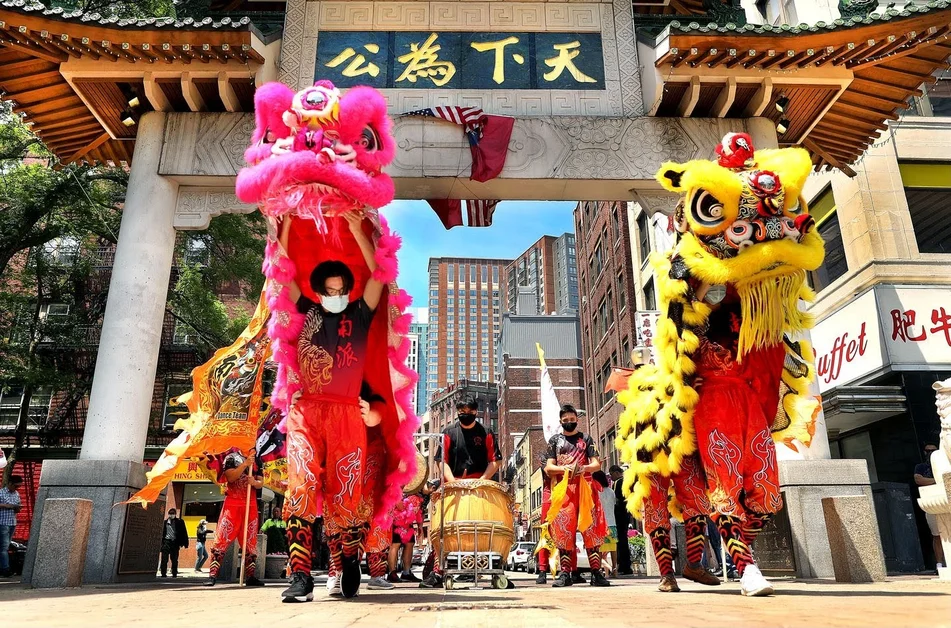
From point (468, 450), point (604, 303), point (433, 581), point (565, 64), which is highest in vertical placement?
point (604, 303)

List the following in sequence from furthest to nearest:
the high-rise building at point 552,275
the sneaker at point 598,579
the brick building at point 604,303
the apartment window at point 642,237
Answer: the high-rise building at point 552,275 < the brick building at point 604,303 < the apartment window at point 642,237 < the sneaker at point 598,579

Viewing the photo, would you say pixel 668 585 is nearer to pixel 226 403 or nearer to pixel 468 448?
pixel 468 448

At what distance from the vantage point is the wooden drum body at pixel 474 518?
582 cm

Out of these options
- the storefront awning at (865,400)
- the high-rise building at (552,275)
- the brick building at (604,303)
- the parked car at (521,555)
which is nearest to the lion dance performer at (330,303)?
the storefront awning at (865,400)

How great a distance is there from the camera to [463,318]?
429ft

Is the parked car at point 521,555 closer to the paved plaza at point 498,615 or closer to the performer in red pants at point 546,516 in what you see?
the performer in red pants at point 546,516

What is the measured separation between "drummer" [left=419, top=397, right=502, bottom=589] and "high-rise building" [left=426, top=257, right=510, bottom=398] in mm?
119865

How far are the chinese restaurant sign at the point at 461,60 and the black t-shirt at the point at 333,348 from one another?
5090 mm

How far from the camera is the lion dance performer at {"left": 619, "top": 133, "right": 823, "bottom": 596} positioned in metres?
4.53

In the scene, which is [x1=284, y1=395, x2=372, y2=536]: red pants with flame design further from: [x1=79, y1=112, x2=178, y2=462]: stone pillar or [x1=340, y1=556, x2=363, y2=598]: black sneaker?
[x1=79, y1=112, x2=178, y2=462]: stone pillar

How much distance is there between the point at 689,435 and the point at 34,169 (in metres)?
14.1

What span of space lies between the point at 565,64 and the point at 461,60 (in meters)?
1.39

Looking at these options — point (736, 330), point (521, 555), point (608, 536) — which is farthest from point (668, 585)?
point (521, 555)

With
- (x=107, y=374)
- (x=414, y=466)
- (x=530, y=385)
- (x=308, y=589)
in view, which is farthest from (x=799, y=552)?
(x=530, y=385)
